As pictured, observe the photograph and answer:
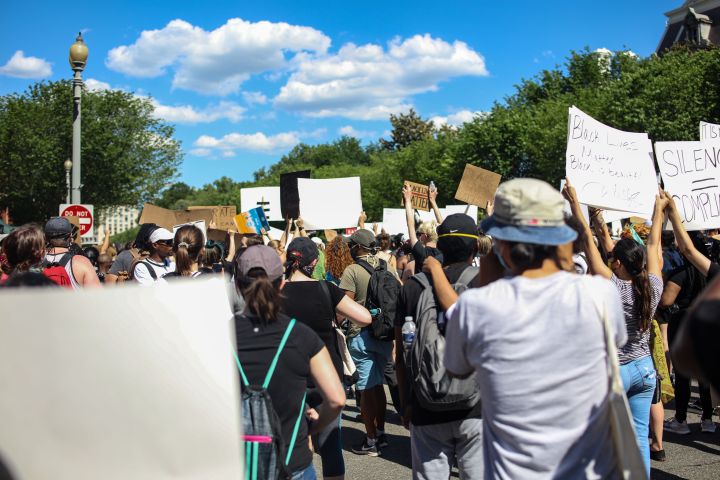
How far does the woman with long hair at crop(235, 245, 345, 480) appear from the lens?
2947 mm

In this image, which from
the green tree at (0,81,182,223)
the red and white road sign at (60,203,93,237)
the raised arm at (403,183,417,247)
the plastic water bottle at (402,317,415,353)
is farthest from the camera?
the green tree at (0,81,182,223)

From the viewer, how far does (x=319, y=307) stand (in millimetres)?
4418

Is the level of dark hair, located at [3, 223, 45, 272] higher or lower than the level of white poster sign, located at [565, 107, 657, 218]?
lower

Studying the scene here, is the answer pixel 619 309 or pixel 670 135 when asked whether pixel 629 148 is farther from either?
pixel 670 135

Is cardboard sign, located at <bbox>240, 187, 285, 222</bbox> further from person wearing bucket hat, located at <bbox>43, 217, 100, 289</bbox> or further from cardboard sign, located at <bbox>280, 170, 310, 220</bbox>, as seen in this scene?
person wearing bucket hat, located at <bbox>43, 217, 100, 289</bbox>

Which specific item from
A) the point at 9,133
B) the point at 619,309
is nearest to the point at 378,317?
the point at 619,309

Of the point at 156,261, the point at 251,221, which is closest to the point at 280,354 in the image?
the point at 156,261

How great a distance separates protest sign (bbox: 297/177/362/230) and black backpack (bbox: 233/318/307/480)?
8.77 m

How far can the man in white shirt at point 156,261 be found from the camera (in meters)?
5.68

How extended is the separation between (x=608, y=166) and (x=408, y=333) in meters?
2.82

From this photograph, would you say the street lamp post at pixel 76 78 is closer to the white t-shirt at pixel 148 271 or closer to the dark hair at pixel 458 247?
the white t-shirt at pixel 148 271

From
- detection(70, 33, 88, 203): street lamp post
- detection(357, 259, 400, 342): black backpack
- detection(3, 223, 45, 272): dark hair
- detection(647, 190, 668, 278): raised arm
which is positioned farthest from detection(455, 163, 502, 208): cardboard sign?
detection(70, 33, 88, 203): street lamp post

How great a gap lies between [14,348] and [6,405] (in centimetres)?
15

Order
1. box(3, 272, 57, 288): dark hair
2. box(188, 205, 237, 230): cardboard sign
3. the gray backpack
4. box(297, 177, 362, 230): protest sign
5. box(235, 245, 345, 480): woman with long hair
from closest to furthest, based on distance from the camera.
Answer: box(3, 272, 57, 288): dark hair, box(235, 245, 345, 480): woman with long hair, the gray backpack, box(297, 177, 362, 230): protest sign, box(188, 205, 237, 230): cardboard sign
